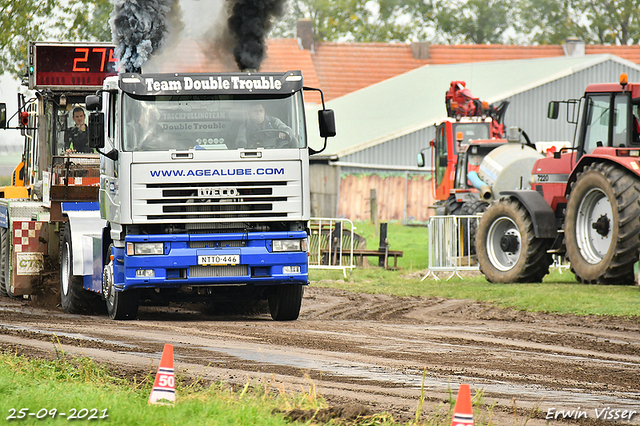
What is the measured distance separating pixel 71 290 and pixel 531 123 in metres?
29.8

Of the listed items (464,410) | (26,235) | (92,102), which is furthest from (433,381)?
(26,235)

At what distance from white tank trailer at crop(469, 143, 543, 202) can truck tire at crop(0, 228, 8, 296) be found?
1073 centimetres

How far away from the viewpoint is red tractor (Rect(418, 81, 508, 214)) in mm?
24625

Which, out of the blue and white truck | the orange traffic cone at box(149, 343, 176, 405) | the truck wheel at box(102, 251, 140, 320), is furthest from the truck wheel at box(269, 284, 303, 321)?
the orange traffic cone at box(149, 343, 176, 405)

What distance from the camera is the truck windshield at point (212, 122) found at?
11805mm

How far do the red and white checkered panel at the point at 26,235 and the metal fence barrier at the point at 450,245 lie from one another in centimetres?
818

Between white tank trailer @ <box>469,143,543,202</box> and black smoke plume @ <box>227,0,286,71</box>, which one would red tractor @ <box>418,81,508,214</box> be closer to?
white tank trailer @ <box>469,143,543,202</box>

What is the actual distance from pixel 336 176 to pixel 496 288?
78.9 feet

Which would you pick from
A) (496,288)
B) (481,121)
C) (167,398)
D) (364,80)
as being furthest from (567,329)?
(364,80)

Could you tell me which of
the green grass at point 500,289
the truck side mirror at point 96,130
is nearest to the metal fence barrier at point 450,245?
the green grass at point 500,289

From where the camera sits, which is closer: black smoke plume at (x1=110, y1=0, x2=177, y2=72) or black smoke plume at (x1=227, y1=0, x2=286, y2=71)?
black smoke plume at (x1=110, y1=0, x2=177, y2=72)

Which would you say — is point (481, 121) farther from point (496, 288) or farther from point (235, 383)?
point (235, 383)

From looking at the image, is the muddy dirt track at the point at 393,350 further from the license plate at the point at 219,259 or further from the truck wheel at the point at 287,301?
the license plate at the point at 219,259

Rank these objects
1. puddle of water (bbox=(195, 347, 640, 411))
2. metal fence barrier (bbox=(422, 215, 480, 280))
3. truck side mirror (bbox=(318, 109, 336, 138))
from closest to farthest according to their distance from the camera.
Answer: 1. puddle of water (bbox=(195, 347, 640, 411))
2. truck side mirror (bbox=(318, 109, 336, 138))
3. metal fence barrier (bbox=(422, 215, 480, 280))
